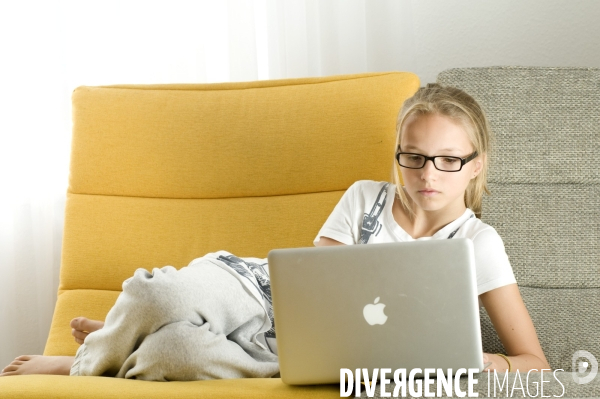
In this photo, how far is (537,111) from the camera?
1.72 meters

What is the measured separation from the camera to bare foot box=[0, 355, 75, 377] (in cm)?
141

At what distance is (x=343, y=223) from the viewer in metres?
1.57

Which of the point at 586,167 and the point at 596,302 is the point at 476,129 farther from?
the point at 596,302

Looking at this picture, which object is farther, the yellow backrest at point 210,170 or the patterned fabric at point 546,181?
the yellow backrest at point 210,170

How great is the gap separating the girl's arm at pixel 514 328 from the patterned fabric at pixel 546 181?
0.19 metres

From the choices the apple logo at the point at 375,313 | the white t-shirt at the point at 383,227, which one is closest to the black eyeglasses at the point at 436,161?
the white t-shirt at the point at 383,227

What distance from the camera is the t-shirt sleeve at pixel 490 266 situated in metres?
1.38

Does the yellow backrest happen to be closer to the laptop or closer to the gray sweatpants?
the gray sweatpants

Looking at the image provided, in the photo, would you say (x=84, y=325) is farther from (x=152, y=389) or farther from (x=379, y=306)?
(x=379, y=306)

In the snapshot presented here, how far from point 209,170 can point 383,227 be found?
0.53m

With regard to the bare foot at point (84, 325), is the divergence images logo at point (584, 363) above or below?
below

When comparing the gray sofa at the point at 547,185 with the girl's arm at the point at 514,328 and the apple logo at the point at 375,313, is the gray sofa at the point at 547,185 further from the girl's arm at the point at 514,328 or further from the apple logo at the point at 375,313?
the apple logo at the point at 375,313

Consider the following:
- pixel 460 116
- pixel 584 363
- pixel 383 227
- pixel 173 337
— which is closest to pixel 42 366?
pixel 173 337

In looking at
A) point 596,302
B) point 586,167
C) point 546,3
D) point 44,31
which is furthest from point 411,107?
point 44,31
